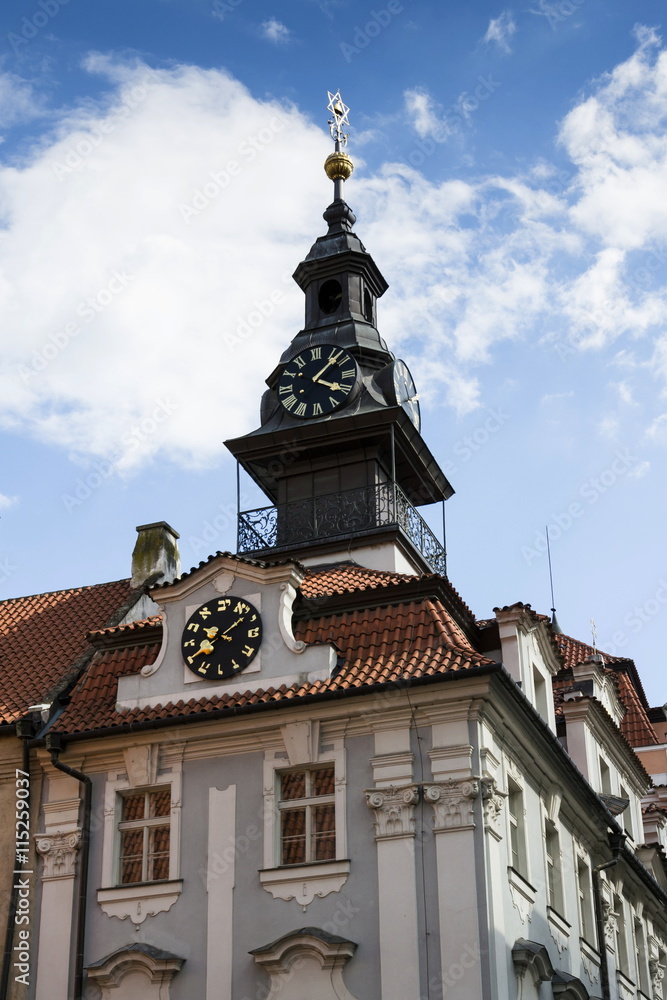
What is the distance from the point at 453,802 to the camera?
2183 centimetres

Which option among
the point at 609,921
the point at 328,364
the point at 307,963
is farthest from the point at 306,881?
the point at 328,364

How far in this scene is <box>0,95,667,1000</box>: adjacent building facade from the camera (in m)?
21.5

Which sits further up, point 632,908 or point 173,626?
point 173,626

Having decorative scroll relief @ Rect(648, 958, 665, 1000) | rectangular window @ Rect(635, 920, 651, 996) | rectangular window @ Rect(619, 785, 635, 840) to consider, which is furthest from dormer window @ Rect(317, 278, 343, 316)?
decorative scroll relief @ Rect(648, 958, 665, 1000)

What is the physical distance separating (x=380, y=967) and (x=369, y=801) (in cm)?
249

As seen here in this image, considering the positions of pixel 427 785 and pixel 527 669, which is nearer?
pixel 427 785

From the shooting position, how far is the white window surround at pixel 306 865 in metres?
21.9

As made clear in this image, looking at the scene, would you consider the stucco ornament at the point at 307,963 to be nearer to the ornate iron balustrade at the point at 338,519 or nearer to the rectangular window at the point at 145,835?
the rectangular window at the point at 145,835

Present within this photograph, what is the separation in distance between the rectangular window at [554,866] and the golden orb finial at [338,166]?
20210 millimetres

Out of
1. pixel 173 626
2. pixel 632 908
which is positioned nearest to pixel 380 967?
pixel 173 626

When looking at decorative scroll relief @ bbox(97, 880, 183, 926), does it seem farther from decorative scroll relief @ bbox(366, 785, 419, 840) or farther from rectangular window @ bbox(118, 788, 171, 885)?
decorative scroll relief @ bbox(366, 785, 419, 840)

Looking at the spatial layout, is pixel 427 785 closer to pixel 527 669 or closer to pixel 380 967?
pixel 380 967

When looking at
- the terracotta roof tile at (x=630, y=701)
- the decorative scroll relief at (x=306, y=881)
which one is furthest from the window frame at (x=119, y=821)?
the terracotta roof tile at (x=630, y=701)

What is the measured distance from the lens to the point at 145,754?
2394cm
